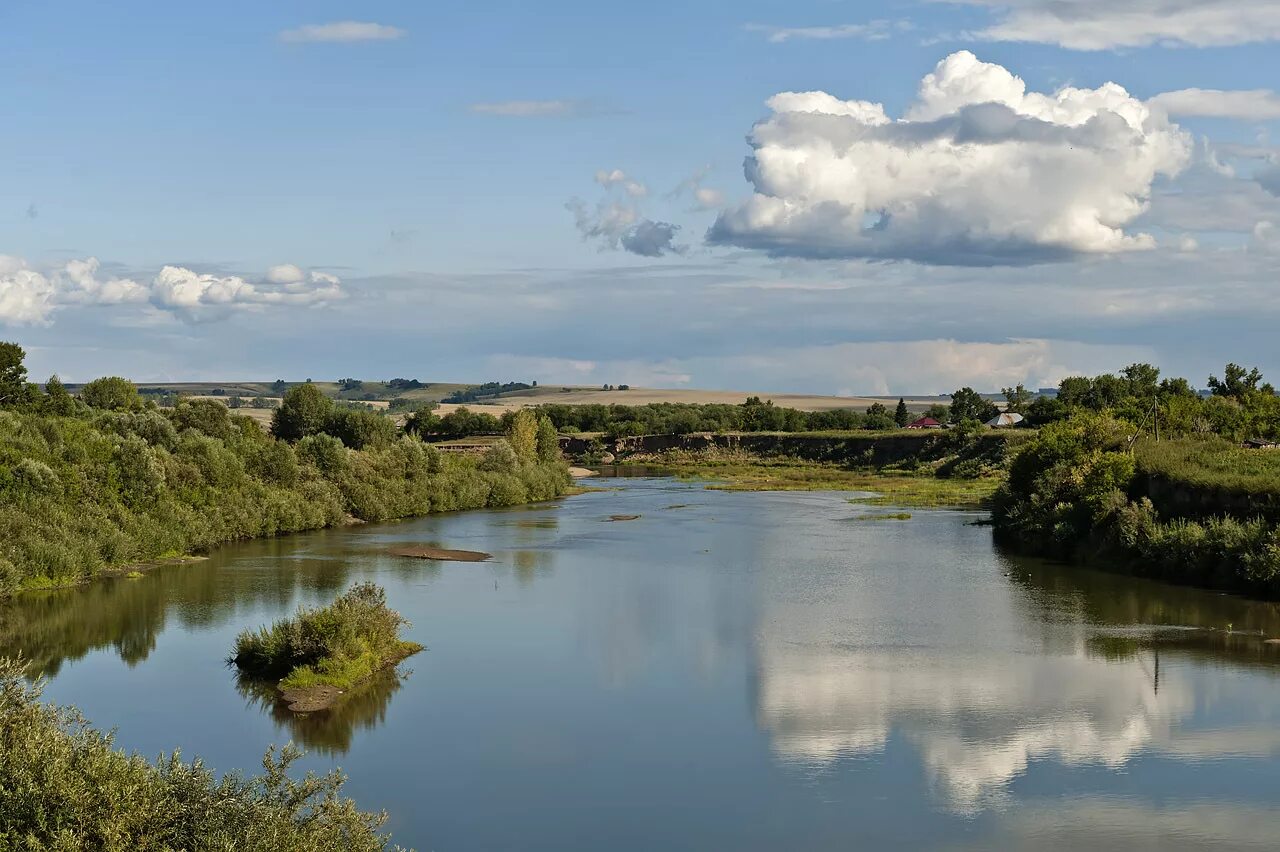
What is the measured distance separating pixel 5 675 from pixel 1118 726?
16.3m

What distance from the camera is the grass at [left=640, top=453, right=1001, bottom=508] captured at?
2625 inches

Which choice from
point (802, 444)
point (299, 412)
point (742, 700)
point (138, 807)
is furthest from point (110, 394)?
point (138, 807)

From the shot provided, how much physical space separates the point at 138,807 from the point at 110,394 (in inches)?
2645

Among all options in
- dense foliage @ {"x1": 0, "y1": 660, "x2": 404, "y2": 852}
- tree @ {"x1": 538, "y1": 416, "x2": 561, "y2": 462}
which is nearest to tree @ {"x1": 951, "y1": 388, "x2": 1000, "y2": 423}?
tree @ {"x1": 538, "y1": 416, "x2": 561, "y2": 462}

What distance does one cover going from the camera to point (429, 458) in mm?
63750

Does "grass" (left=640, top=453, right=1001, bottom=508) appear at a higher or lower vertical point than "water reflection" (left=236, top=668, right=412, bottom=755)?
higher

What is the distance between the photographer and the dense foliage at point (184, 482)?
36219 millimetres

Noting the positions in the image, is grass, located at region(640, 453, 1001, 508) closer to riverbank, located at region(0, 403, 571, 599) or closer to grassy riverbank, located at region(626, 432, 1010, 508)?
grassy riverbank, located at region(626, 432, 1010, 508)

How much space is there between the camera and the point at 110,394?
73.4 metres

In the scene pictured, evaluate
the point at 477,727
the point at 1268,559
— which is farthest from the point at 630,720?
the point at 1268,559

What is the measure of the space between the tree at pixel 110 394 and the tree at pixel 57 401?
952 cm

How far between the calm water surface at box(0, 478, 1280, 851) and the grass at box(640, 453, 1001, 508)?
2597 cm

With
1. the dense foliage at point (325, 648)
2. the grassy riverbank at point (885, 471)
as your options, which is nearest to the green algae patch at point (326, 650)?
the dense foliage at point (325, 648)

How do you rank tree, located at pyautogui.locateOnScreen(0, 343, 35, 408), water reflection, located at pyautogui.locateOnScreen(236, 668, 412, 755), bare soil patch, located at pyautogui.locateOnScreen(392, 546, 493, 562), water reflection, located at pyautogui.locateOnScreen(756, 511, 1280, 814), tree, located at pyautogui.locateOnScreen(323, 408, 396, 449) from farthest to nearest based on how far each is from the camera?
tree, located at pyautogui.locateOnScreen(323, 408, 396, 449) → tree, located at pyautogui.locateOnScreen(0, 343, 35, 408) → bare soil patch, located at pyautogui.locateOnScreen(392, 546, 493, 562) → water reflection, located at pyautogui.locateOnScreen(236, 668, 412, 755) → water reflection, located at pyautogui.locateOnScreen(756, 511, 1280, 814)
